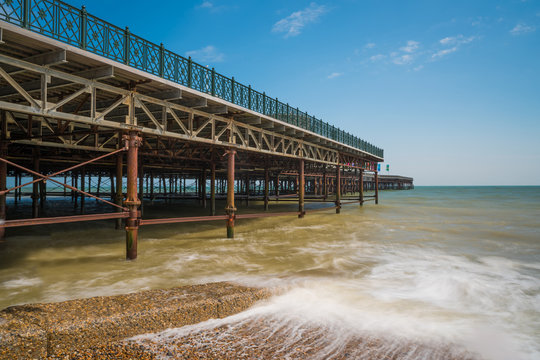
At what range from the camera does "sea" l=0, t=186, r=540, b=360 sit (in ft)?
16.3

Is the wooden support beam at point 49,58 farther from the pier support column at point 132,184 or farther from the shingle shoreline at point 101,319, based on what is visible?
the shingle shoreline at point 101,319

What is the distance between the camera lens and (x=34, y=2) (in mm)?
6832

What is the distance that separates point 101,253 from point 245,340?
842 cm

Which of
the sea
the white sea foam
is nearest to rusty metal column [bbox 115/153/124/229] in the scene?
the sea

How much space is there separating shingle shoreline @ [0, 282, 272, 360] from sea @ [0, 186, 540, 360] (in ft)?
0.84

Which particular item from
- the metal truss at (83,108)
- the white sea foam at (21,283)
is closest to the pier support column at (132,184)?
the metal truss at (83,108)

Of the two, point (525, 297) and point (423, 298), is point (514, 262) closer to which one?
point (525, 297)

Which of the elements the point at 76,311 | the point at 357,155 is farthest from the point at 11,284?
the point at 357,155

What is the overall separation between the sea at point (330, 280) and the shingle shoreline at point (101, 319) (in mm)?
257

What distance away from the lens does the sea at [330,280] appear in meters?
4.95

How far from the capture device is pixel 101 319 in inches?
177

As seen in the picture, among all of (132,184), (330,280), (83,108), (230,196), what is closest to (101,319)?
(132,184)

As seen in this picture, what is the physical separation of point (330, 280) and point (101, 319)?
5.61 metres

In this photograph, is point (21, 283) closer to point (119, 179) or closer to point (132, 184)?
point (132, 184)
